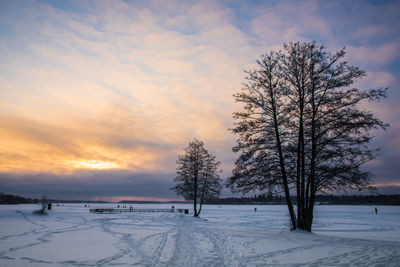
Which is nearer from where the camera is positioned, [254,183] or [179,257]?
[179,257]

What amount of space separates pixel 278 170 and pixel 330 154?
9.94 feet

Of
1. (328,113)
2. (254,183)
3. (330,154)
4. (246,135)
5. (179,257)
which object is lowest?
(179,257)

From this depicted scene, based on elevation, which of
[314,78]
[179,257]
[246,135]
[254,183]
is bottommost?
[179,257]

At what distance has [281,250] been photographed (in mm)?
9375

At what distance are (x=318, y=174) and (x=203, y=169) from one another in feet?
86.4

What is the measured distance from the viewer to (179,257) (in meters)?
8.74

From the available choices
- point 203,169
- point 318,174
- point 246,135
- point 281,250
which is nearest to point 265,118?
point 246,135

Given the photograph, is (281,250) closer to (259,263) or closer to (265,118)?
(259,263)

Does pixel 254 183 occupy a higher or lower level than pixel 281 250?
higher

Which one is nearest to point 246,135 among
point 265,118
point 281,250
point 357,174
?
point 265,118

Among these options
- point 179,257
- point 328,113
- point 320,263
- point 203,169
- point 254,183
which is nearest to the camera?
point 320,263

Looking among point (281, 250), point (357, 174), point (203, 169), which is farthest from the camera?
point (203, 169)

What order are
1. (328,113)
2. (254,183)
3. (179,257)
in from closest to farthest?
(179,257) → (328,113) → (254,183)

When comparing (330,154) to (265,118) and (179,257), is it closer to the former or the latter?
(265,118)
